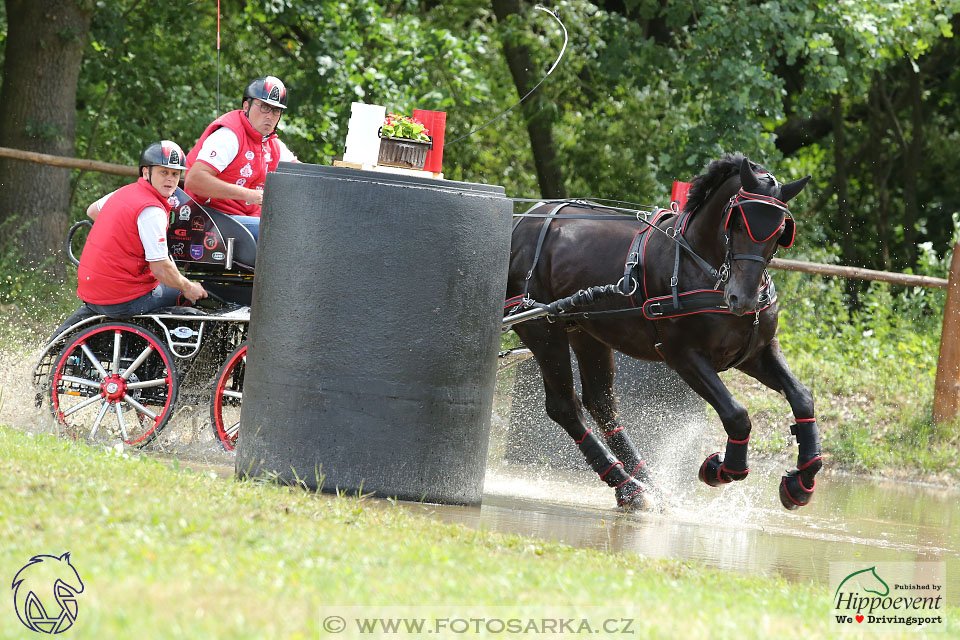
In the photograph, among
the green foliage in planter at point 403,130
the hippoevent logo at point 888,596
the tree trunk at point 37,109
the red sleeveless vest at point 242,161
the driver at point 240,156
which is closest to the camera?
the hippoevent logo at point 888,596

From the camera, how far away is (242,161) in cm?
714

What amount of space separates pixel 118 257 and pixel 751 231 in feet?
12.2

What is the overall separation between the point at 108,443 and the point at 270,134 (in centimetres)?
218

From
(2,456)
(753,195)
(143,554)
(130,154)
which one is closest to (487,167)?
(130,154)

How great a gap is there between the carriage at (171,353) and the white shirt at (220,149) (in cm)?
30

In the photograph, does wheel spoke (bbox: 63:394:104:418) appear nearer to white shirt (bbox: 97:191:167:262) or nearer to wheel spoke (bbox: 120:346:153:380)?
wheel spoke (bbox: 120:346:153:380)

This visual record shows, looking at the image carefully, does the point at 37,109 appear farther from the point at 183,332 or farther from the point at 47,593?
the point at 47,593

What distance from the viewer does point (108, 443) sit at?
6.50 metres

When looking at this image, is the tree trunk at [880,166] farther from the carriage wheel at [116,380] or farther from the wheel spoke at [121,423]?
the wheel spoke at [121,423]

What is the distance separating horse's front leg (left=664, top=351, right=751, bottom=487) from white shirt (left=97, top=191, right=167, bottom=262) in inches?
122

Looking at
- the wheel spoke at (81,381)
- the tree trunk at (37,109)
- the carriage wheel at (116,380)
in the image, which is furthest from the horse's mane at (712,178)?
the tree trunk at (37,109)

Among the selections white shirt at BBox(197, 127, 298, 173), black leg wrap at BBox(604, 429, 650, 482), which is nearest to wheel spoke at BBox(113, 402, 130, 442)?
white shirt at BBox(197, 127, 298, 173)

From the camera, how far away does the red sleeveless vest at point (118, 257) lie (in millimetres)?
6871

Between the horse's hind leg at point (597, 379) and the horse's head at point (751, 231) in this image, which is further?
the horse's hind leg at point (597, 379)
